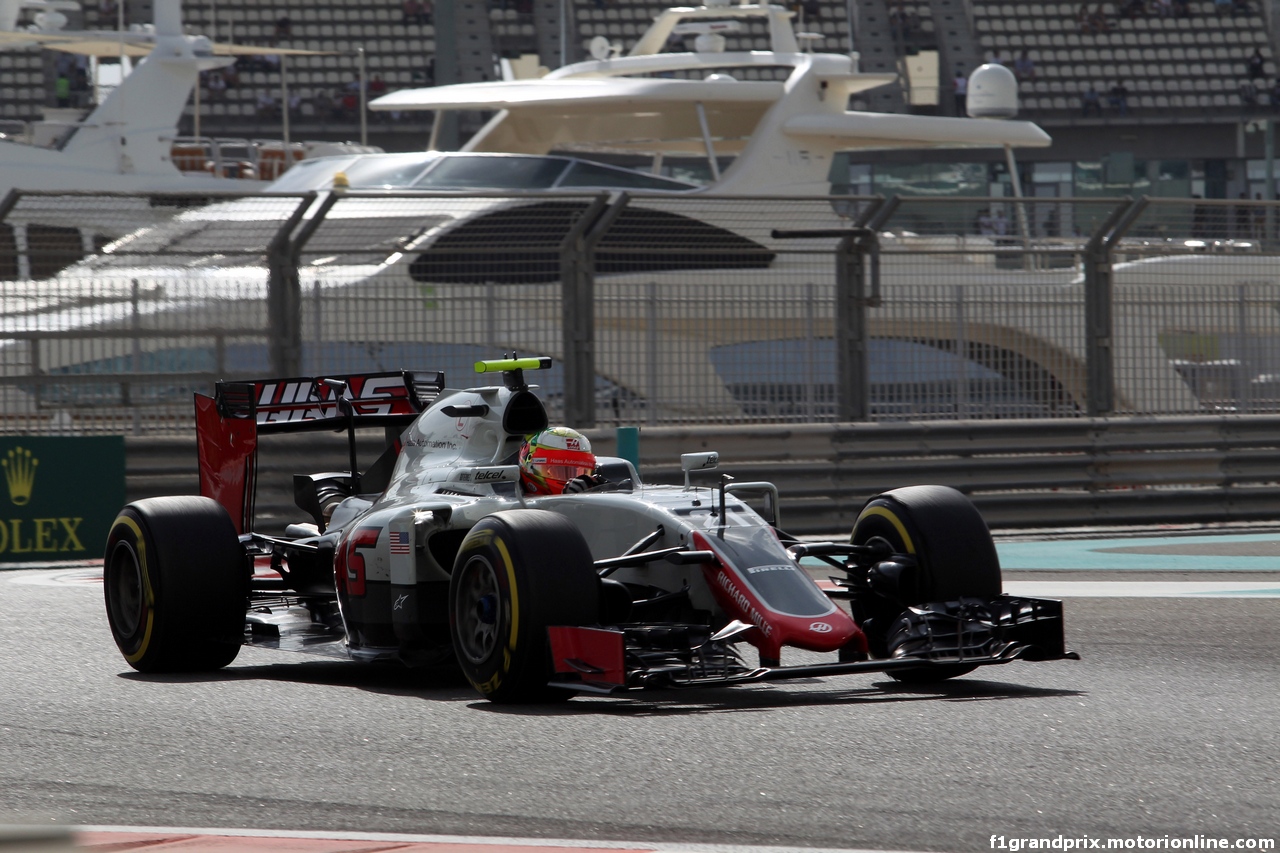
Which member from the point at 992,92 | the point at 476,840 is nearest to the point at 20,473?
the point at 476,840

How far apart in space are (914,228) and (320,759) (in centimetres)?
1060

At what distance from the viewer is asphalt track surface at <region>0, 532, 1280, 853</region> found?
180 inches

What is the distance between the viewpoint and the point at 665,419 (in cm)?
1382

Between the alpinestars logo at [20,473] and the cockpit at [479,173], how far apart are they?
7128mm

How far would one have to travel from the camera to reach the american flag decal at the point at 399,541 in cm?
721

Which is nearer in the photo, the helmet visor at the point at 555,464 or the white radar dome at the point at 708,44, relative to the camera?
the helmet visor at the point at 555,464

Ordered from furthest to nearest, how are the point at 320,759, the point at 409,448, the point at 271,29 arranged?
the point at 271,29 → the point at 409,448 → the point at 320,759

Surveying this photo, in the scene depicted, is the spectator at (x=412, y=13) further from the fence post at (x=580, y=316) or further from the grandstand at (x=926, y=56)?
the fence post at (x=580, y=316)

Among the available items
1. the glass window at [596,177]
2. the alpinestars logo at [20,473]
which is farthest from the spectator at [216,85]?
the alpinestars logo at [20,473]

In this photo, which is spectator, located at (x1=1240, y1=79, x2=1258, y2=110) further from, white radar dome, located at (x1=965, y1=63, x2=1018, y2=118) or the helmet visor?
the helmet visor

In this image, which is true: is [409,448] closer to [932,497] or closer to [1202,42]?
[932,497]

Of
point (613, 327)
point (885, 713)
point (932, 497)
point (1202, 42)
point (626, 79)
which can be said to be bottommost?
point (885, 713)

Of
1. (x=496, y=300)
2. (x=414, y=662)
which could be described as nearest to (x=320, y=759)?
(x=414, y=662)

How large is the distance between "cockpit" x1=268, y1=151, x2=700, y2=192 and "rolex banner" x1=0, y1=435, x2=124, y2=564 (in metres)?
6.86
